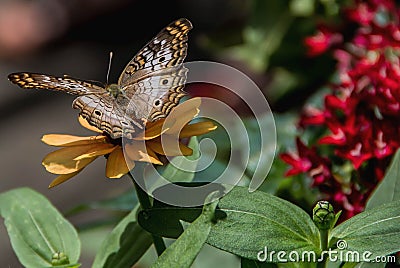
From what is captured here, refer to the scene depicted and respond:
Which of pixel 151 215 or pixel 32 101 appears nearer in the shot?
pixel 151 215

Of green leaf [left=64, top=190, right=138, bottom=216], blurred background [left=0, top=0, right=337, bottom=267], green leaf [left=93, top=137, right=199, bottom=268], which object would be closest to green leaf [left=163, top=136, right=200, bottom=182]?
green leaf [left=93, top=137, right=199, bottom=268]

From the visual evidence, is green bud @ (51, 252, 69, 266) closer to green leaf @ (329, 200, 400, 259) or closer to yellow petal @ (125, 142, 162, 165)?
Result: yellow petal @ (125, 142, 162, 165)

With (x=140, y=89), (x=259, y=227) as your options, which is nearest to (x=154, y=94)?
(x=140, y=89)

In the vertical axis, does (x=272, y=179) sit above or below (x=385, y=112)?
below

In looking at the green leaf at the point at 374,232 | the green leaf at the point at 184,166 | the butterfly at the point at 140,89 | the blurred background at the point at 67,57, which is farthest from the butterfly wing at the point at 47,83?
the blurred background at the point at 67,57

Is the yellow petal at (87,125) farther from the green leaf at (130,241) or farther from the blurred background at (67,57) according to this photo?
the blurred background at (67,57)

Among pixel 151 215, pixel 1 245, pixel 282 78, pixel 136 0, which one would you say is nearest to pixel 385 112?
pixel 151 215

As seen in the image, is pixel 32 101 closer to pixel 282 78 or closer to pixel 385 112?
pixel 282 78
